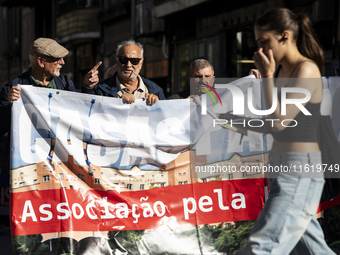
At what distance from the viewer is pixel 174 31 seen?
52.7 feet

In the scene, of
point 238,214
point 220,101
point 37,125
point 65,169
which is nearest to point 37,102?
point 37,125

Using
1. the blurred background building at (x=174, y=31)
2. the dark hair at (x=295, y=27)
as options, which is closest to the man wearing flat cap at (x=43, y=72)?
the dark hair at (x=295, y=27)

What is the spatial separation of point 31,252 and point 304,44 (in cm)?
269

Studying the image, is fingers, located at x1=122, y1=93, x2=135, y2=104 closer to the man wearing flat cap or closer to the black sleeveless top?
the man wearing flat cap

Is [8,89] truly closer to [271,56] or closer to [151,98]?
[151,98]

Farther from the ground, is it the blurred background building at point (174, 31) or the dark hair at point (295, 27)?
the blurred background building at point (174, 31)

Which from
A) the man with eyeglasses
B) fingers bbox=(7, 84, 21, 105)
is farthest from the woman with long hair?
fingers bbox=(7, 84, 21, 105)

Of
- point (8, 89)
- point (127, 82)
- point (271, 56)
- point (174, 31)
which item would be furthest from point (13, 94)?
point (174, 31)

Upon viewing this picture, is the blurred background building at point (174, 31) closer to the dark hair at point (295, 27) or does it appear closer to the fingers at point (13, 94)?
the fingers at point (13, 94)

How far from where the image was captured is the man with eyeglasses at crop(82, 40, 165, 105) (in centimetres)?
507

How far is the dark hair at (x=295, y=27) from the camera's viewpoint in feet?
10.0

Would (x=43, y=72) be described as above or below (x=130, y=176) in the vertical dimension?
above

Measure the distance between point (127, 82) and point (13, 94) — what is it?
1.05m

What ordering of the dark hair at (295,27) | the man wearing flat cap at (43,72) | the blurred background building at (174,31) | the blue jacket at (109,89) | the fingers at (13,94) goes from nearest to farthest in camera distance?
the dark hair at (295,27) → the fingers at (13,94) → the man wearing flat cap at (43,72) → the blue jacket at (109,89) → the blurred background building at (174,31)
